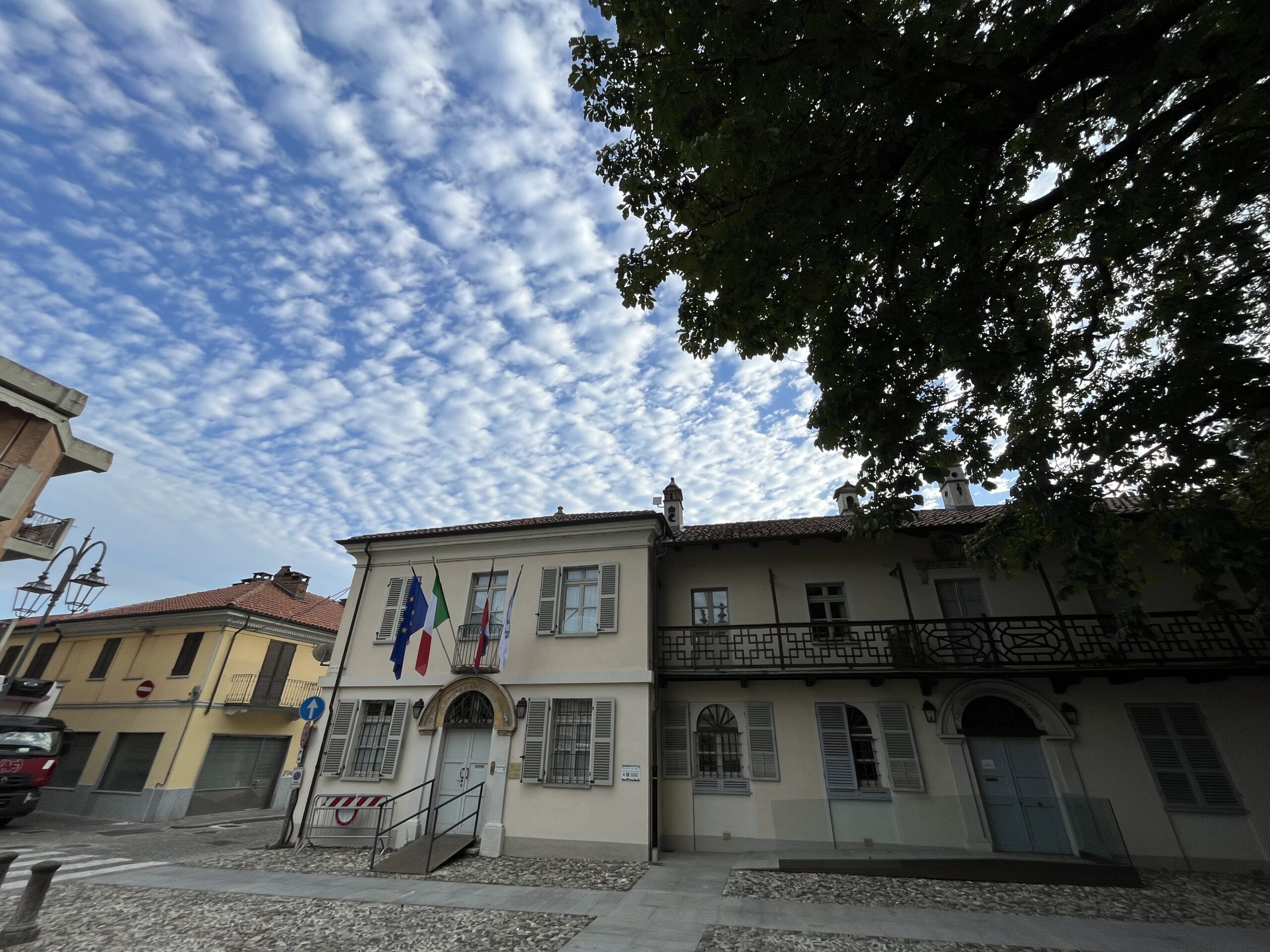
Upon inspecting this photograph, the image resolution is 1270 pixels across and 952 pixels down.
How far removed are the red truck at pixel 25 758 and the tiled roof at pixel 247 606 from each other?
162 inches

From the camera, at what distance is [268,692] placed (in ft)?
60.4

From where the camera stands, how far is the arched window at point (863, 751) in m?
11.0

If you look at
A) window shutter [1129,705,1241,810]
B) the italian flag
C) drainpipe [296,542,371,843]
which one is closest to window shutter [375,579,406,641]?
drainpipe [296,542,371,843]

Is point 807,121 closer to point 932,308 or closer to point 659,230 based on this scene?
point 659,230

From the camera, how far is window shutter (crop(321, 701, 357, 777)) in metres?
12.2

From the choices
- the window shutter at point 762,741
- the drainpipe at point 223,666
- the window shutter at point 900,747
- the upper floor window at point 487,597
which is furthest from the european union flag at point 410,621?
the window shutter at point 900,747

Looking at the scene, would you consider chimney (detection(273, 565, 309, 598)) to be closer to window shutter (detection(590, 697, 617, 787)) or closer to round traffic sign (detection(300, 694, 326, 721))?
round traffic sign (detection(300, 694, 326, 721))

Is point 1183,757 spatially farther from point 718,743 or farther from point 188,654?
point 188,654

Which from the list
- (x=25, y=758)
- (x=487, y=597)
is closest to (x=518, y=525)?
(x=487, y=597)

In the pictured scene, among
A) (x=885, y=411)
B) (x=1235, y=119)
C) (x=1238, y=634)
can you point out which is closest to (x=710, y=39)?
(x=885, y=411)

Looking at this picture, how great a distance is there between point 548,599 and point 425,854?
Answer: 5.33m

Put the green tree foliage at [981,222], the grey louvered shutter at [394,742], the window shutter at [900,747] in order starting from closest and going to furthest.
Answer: the green tree foliage at [981,222] < the window shutter at [900,747] < the grey louvered shutter at [394,742]

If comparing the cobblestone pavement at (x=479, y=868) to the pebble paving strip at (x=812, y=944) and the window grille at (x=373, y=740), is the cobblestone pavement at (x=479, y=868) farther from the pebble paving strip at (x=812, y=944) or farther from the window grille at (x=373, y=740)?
the pebble paving strip at (x=812, y=944)

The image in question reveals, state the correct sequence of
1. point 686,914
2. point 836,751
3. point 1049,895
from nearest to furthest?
point 686,914 < point 1049,895 < point 836,751
